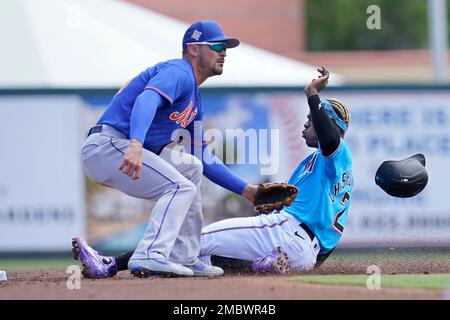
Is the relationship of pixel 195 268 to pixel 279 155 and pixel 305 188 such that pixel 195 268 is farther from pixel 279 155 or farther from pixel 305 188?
pixel 279 155

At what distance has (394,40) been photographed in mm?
39594

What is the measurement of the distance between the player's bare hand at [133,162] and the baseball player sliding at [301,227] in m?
1.04

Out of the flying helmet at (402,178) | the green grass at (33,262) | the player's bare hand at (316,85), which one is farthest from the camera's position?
the green grass at (33,262)

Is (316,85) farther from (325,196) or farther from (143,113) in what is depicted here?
(143,113)

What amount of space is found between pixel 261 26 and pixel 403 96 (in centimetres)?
1970

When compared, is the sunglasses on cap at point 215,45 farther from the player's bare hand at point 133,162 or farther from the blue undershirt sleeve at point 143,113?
the player's bare hand at point 133,162

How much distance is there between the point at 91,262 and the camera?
7000mm

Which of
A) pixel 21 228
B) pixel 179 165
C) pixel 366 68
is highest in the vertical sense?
pixel 366 68

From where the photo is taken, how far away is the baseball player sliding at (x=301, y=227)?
7234mm

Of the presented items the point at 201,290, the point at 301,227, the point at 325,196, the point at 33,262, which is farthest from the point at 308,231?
the point at 33,262

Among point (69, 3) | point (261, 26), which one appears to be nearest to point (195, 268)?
point (69, 3)

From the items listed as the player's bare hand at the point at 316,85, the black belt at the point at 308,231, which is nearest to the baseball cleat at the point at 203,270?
the black belt at the point at 308,231

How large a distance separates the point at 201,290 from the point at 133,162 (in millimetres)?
856

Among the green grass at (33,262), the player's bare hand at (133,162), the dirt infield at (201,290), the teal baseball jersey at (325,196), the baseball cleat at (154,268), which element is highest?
the player's bare hand at (133,162)
